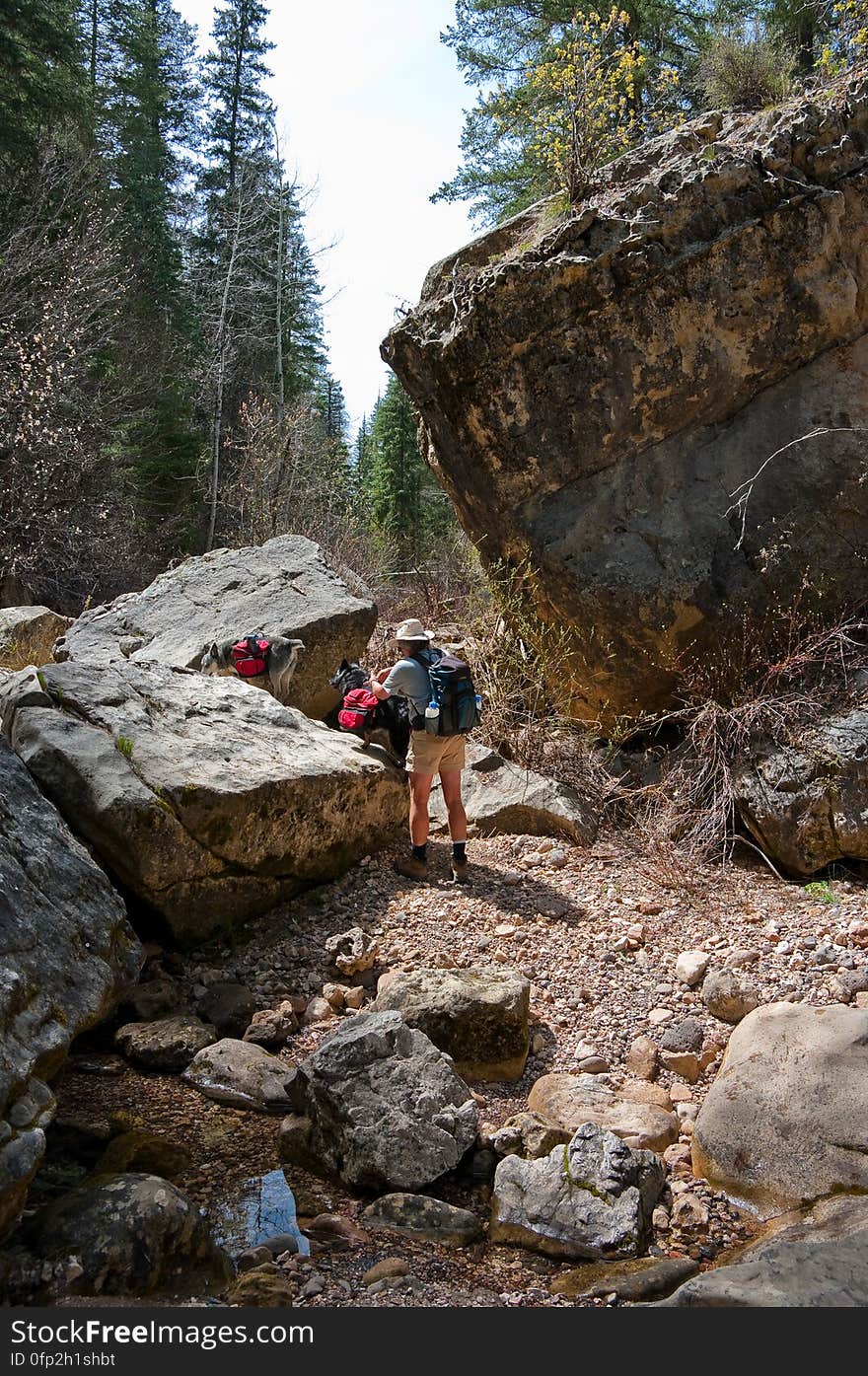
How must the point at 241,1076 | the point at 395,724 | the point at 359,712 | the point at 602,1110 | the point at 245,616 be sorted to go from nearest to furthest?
the point at 602,1110 < the point at 241,1076 < the point at 359,712 < the point at 395,724 < the point at 245,616

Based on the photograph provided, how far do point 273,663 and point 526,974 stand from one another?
12.1 ft

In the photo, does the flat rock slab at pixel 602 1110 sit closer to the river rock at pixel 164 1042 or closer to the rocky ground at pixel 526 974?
the rocky ground at pixel 526 974

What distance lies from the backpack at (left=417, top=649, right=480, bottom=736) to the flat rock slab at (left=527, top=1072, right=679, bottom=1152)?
243 centimetres

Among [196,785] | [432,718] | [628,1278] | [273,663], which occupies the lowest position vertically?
[628,1278]

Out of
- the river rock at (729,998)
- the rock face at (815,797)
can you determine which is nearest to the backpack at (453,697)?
the rock face at (815,797)

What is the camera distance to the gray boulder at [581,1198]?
3.54 metres

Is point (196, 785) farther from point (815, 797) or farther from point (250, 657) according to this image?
point (815, 797)

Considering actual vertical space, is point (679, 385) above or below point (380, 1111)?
above

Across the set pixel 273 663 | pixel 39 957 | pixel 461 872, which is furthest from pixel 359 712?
pixel 39 957

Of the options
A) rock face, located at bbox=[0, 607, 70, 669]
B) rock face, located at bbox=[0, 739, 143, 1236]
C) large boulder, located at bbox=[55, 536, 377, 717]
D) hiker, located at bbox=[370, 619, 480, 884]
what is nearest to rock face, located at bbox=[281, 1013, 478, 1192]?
rock face, located at bbox=[0, 739, 143, 1236]

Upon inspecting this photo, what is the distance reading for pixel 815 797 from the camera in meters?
6.47

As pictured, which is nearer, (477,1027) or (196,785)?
(477,1027)

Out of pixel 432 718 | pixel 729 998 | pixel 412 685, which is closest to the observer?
pixel 729 998

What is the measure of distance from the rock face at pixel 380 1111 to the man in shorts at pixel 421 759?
2.30 meters
